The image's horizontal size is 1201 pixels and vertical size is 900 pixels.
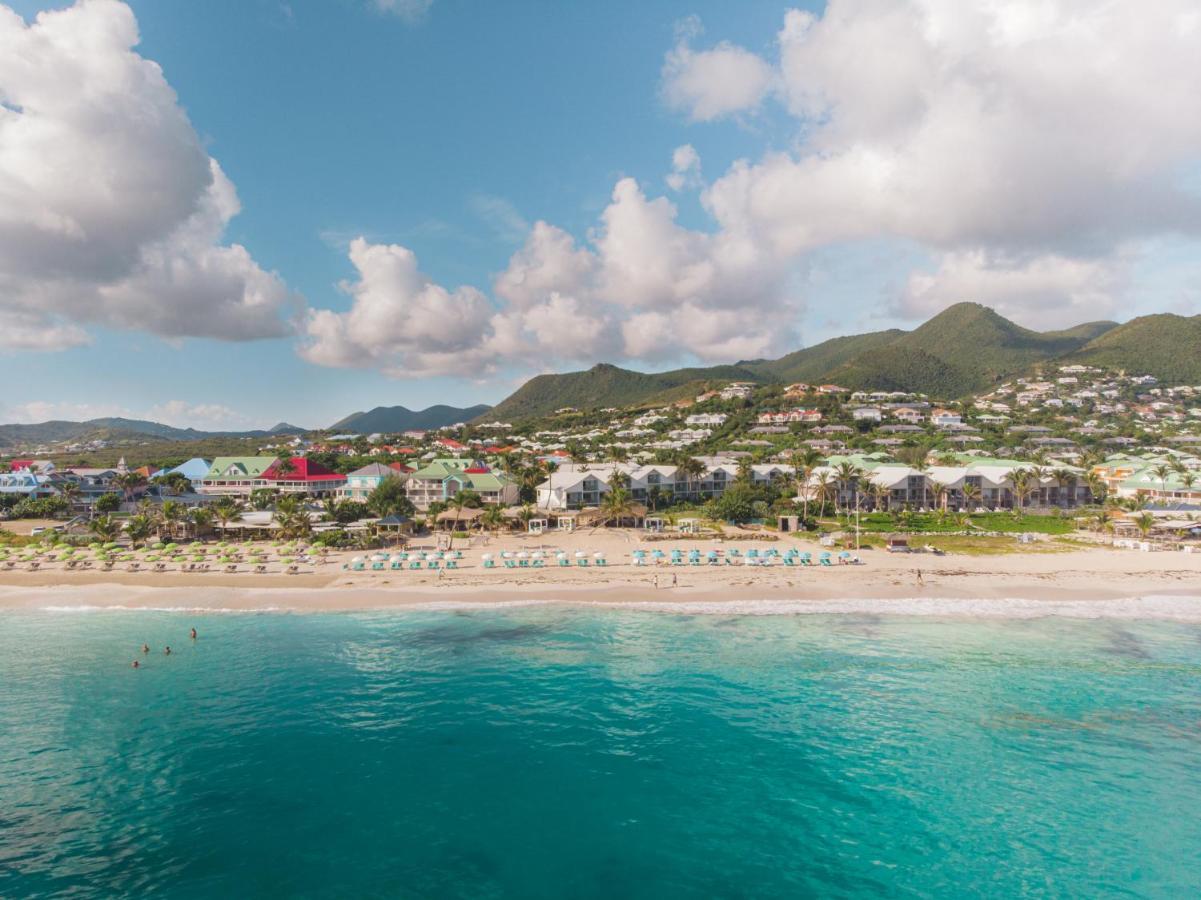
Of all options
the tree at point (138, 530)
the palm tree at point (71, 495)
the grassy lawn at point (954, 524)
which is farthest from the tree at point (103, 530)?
the grassy lawn at point (954, 524)

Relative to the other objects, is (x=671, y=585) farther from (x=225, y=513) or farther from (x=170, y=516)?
(x=170, y=516)

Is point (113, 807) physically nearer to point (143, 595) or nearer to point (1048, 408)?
point (143, 595)

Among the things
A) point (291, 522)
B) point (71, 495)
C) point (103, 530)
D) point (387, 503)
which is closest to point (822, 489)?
point (387, 503)

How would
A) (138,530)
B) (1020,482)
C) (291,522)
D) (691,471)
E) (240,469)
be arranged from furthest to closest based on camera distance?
(240,469), (691,471), (1020,482), (291,522), (138,530)

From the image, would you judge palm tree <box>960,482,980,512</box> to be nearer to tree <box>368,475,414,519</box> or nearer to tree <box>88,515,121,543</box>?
tree <box>368,475,414,519</box>

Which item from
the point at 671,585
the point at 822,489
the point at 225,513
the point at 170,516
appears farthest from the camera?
the point at 822,489

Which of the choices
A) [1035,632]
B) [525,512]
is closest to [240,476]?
[525,512]

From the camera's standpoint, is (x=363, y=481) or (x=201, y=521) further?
(x=363, y=481)
